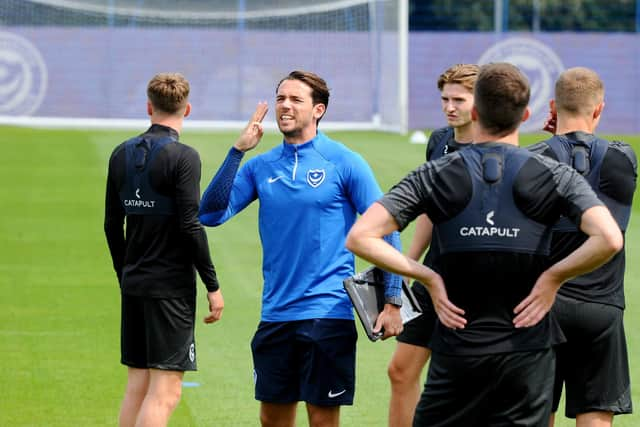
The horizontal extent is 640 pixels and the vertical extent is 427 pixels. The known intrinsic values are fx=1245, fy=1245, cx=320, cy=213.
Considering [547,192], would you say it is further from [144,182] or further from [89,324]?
[89,324]

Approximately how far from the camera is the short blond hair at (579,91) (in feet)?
19.5

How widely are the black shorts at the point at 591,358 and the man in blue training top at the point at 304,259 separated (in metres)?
1.07

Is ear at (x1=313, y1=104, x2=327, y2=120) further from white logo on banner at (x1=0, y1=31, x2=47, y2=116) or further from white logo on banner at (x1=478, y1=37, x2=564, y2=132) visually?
white logo on banner at (x1=478, y1=37, x2=564, y2=132)

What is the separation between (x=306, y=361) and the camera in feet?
20.7

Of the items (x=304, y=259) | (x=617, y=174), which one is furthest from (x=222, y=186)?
(x=617, y=174)

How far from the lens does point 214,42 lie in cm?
3609

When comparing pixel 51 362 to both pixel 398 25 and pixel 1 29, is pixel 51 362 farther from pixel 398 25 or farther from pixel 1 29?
pixel 1 29

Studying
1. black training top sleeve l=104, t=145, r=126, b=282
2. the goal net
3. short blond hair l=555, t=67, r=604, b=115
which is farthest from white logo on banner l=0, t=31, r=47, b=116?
short blond hair l=555, t=67, r=604, b=115

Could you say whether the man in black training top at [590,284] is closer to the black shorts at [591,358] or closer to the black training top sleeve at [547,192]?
the black shorts at [591,358]

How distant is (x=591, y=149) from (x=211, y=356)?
4.86 meters

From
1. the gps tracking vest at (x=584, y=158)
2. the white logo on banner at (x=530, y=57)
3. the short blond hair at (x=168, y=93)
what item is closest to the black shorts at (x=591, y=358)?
the gps tracking vest at (x=584, y=158)

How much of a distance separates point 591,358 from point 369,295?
1.15m

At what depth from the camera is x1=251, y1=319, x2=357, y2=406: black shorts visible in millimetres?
6242

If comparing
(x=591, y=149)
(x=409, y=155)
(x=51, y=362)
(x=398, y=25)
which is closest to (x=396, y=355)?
(x=591, y=149)
